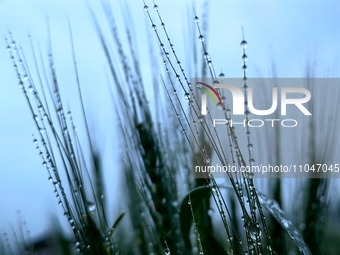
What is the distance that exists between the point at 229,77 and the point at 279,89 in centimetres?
18

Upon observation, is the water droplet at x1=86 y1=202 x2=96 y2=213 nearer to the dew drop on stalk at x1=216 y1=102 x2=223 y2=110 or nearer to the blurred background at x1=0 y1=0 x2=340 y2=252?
the blurred background at x1=0 y1=0 x2=340 y2=252

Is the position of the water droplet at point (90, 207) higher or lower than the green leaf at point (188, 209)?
higher

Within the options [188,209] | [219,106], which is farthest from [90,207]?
[219,106]

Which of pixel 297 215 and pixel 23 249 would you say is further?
pixel 23 249

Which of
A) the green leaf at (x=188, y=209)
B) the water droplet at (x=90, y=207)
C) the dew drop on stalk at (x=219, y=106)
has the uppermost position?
the dew drop on stalk at (x=219, y=106)

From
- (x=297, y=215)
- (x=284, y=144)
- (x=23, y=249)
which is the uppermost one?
(x=284, y=144)

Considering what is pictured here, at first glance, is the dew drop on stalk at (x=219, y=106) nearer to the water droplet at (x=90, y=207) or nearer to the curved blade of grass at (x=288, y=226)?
the curved blade of grass at (x=288, y=226)

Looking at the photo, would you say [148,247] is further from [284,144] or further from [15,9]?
[15,9]

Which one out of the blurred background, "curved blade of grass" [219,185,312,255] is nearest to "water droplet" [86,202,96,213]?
the blurred background

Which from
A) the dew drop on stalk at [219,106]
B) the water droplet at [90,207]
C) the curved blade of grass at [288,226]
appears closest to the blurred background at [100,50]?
the dew drop on stalk at [219,106]

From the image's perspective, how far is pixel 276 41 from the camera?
1.36 meters

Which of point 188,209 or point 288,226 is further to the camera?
point 188,209

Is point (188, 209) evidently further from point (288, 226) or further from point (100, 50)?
point (100, 50)

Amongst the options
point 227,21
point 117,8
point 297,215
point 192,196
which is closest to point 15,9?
point 117,8
